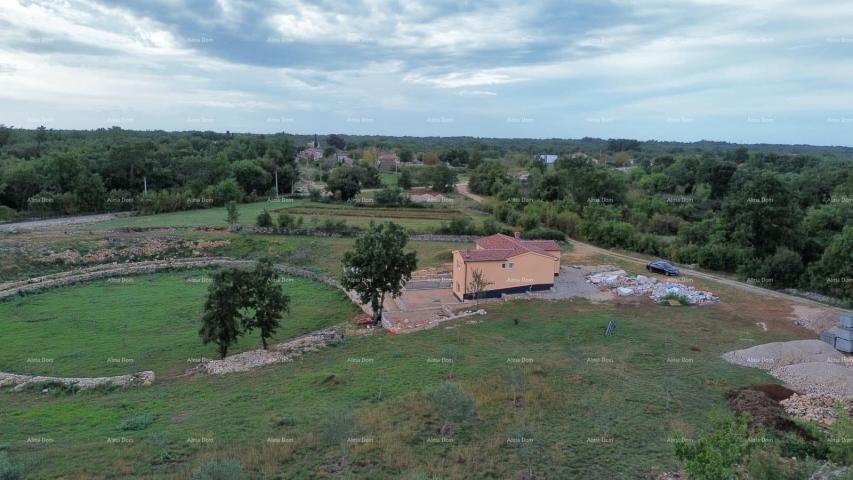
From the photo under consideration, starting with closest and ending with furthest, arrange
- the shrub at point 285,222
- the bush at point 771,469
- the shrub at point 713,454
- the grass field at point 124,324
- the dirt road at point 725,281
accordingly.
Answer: the shrub at point 713,454 < the bush at point 771,469 < the grass field at point 124,324 < the dirt road at point 725,281 < the shrub at point 285,222

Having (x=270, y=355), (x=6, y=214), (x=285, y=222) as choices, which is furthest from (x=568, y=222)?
(x=6, y=214)

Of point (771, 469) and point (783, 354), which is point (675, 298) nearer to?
point (783, 354)

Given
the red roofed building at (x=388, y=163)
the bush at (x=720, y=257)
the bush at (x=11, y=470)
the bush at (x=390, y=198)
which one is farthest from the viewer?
the red roofed building at (x=388, y=163)

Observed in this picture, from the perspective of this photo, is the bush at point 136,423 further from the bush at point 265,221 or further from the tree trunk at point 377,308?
the bush at point 265,221

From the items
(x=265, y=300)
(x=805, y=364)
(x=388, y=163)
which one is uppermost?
(x=388, y=163)

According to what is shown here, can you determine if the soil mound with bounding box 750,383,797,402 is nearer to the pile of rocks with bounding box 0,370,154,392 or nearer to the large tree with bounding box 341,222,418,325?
the large tree with bounding box 341,222,418,325

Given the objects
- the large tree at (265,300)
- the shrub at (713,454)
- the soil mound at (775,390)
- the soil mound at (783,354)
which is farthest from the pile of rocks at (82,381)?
the soil mound at (783,354)

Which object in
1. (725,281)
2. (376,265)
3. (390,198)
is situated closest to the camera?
(376,265)
